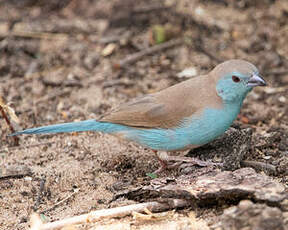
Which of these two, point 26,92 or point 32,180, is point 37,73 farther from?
point 32,180

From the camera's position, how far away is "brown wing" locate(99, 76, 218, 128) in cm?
434

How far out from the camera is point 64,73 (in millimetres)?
6512

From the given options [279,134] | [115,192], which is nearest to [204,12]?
[279,134]

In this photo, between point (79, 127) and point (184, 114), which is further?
point (79, 127)

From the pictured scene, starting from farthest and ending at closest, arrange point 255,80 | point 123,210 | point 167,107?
1. point 167,107
2. point 255,80
3. point 123,210

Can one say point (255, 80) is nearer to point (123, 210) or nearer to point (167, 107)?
point (167, 107)

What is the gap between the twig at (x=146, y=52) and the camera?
6.54 metres

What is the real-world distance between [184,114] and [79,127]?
979 millimetres

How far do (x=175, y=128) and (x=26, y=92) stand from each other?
2530mm

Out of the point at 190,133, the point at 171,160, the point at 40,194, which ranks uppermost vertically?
the point at 190,133

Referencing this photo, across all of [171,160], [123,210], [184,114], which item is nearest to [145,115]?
[184,114]

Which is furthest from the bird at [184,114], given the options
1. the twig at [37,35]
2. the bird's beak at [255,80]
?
the twig at [37,35]

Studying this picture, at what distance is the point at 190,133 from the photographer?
427cm

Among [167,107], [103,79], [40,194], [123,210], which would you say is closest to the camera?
[123,210]
